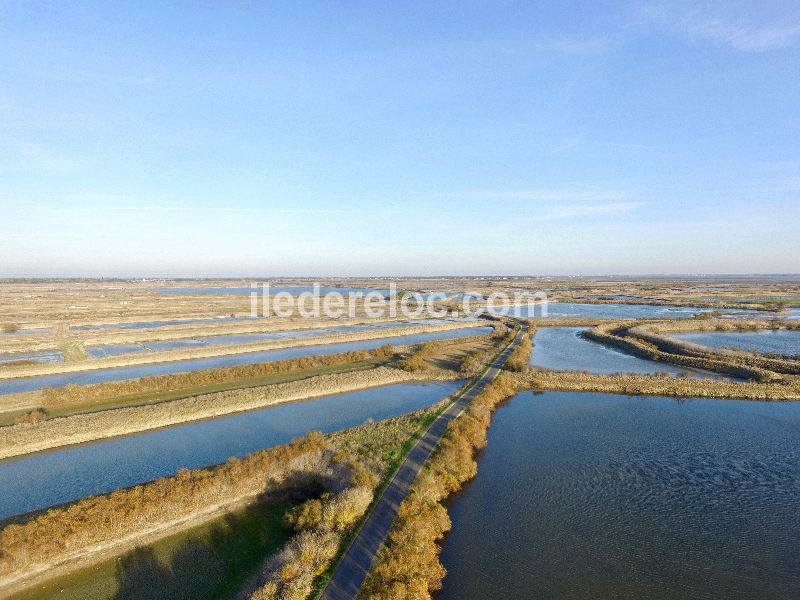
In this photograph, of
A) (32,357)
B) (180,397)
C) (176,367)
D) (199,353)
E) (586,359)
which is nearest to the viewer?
(180,397)

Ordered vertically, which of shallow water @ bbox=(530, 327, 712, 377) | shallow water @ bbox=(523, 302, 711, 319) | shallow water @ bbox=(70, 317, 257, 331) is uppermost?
shallow water @ bbox=(523, 302, 711, 319)

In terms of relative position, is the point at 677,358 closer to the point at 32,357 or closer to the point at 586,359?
the point at 586,359

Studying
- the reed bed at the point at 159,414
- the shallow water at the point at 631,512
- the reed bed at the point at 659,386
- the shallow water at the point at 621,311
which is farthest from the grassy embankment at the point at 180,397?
the shallow water at the point at 621,311

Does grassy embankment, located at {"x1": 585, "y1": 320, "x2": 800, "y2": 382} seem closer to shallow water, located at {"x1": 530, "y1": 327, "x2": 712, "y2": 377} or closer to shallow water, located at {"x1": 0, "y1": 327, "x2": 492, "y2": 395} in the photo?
shallow water, located at {"x1": 530, "y1": 327, "x2": 712, "y2": 377}

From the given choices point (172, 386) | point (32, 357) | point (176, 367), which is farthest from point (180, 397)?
point (32, 357)

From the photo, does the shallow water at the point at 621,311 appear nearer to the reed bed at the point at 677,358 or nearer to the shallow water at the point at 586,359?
the reed bed at the point at 677,358

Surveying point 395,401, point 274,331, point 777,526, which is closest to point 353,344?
point 274,331

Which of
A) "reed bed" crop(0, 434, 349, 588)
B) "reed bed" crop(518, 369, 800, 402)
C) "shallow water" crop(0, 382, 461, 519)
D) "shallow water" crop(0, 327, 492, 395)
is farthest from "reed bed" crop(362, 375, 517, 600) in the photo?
"shallow water" crop(0, 327, 492, 395)
